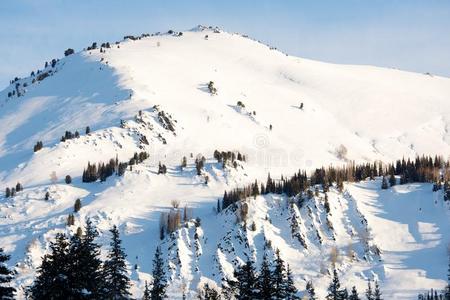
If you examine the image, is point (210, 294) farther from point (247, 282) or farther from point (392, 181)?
point (392, 181)

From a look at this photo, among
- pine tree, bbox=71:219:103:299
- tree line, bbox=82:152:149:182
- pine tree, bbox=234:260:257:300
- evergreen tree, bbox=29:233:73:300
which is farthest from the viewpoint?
tree line, bbox=82:152:149:182

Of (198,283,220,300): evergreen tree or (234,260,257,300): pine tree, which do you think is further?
(198,283,220,300): evergreen tree

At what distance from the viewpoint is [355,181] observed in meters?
166

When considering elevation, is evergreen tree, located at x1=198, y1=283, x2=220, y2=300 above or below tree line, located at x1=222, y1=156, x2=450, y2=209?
below

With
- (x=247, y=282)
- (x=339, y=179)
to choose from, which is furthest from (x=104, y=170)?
(x=247, y=282)

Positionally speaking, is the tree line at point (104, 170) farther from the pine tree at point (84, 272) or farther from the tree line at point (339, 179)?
the pine tree at point (84, 272)

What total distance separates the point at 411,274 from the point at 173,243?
50.3m

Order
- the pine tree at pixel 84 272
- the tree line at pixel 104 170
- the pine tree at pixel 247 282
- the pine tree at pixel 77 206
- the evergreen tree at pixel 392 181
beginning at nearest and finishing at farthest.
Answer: the pine tree at pixel 84 272 < the pine tree at pixel 247 282 < the pine tree at pixel 77 206 < the evergreen tree at pixel 392 181 < the tree line at pixel 104 170

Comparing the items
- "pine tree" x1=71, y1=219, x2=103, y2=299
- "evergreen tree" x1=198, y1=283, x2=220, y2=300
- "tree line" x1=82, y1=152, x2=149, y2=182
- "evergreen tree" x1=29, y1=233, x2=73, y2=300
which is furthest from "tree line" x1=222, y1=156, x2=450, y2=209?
"evergreen tree" x1=29, y1=233, x2=73, y2=300

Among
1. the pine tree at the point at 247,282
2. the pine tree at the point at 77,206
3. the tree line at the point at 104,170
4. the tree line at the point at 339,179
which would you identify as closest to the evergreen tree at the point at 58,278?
the pine tree at the point at 247,282

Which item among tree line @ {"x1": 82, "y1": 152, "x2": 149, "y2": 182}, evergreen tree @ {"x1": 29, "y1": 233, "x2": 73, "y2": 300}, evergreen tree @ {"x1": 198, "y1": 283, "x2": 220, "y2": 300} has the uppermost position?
tree line @ {"x1": 82, "y1": 152, "x2": 149, "y2": 182}

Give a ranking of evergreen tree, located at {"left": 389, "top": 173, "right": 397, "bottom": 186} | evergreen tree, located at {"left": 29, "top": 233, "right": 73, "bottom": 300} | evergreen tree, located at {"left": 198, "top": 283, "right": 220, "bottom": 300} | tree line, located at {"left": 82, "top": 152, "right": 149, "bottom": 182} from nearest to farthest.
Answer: evergreen tree, located at {"left": 29, "top": 233, "right": 73, "bottom": 300} < evergreen tree, located at {"left": 198, "top": 283, "right": 220, "bottom": 300} < evergreen tree, located at {"left": 389, "top": 173, "right": 397, "bottom": 186} < tree line, located at {"left": 82, "top": 152, "right": 149, "bottom": 182}

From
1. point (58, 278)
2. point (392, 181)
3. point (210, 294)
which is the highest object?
point (392, 181)

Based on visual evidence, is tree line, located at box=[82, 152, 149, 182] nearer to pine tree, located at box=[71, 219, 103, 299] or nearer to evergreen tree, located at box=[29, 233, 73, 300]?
pine tree, located at box=[71, 219, 103, 299]
